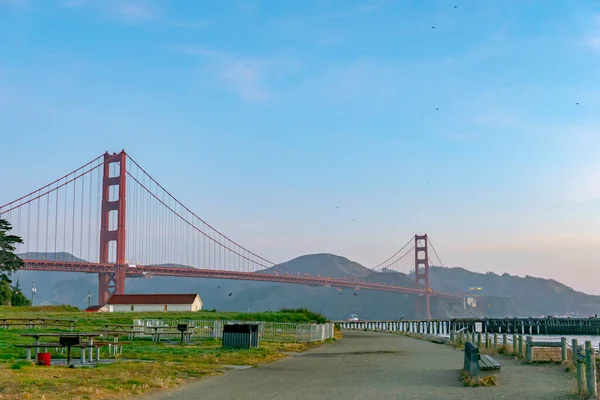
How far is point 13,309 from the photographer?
58.8 meters

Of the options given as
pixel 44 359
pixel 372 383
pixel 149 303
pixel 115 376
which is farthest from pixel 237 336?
pixel 149 303

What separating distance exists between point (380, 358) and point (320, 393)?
10615mm

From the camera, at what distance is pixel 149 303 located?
7100 cm

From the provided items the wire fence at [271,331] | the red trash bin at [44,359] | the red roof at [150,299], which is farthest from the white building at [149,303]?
the red trash bin at [44,359]

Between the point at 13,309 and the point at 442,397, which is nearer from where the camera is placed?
the point at 442,397

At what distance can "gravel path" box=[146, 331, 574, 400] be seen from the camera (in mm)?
13188

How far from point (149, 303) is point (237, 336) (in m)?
48.0

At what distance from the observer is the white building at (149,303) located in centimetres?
7050

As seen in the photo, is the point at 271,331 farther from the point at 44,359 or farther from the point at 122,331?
the point at 44,359

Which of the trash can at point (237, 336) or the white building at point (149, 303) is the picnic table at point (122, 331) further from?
the white building at point (149, 303)

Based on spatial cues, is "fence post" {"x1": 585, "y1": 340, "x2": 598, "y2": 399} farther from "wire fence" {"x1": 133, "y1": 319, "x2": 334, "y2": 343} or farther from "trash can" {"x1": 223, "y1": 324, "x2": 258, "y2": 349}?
"wire fence" {"x1": 133, "y1": 319, "x2": 334, "y2": 343}

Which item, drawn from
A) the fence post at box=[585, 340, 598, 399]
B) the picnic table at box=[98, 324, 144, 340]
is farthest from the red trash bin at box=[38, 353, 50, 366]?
the fence post at box=[585, 340, 598, 399]

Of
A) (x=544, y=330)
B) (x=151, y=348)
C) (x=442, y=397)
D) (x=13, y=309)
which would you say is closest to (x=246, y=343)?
(x=151, y=348)

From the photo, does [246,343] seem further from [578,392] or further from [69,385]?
[578,392]
